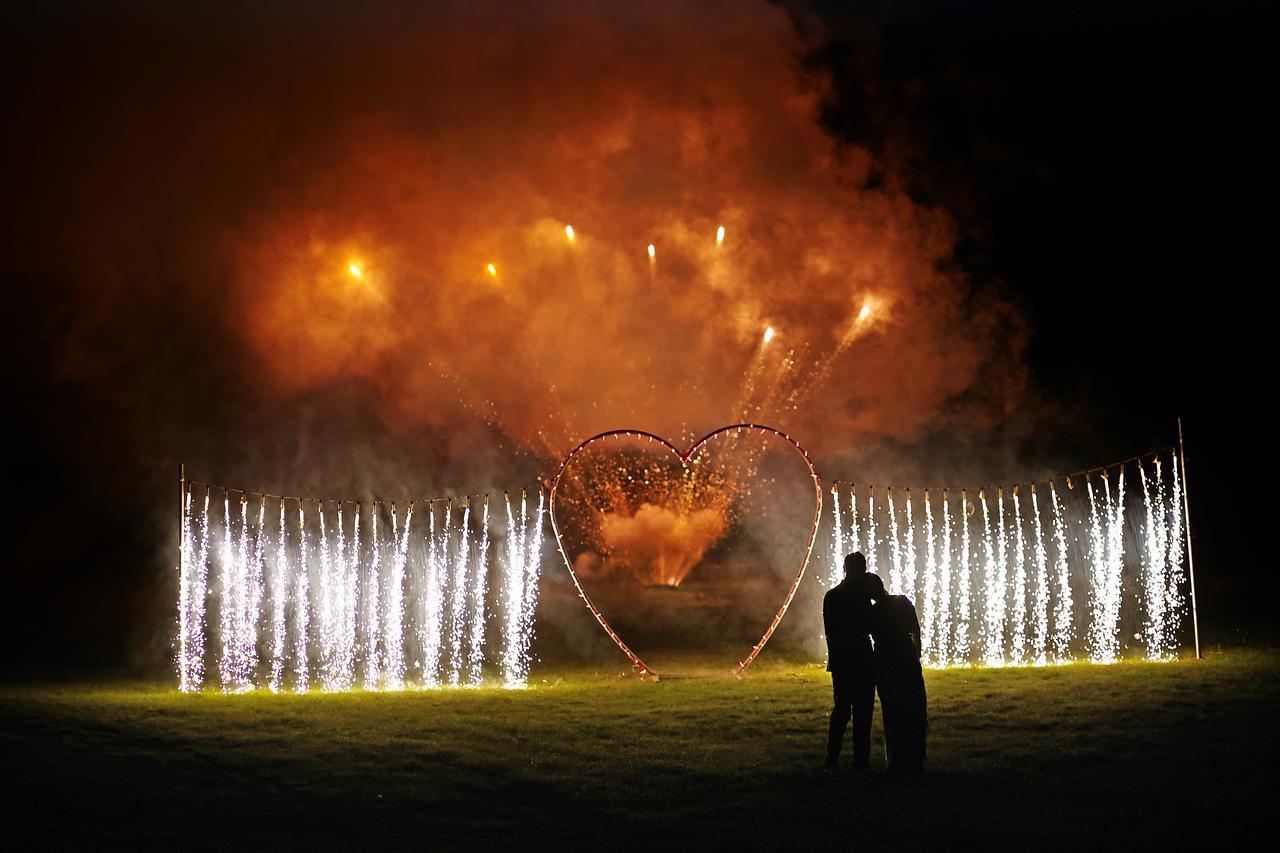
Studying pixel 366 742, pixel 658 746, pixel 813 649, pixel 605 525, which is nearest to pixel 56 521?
pixel 605 525

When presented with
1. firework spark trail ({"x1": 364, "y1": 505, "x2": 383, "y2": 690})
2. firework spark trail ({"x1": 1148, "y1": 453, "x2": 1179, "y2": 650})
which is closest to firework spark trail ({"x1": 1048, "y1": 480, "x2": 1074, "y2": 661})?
firework spark trail ({"x1": 1148, "y1": 453, "x2": 1179, "y2": 650})

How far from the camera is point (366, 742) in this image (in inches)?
441

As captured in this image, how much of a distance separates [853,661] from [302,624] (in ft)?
43.7

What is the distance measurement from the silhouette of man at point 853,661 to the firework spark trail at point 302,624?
8358 mm

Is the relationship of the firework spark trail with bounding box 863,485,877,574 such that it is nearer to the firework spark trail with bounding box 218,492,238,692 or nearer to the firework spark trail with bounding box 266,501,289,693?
the firework spark trail with bounding box 266,501,289,693

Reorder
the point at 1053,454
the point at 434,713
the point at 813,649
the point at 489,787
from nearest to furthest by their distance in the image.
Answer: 1. the point at 489,787
2. the point at 434,713
3. the point at 813,649
4. the point at 1053,454

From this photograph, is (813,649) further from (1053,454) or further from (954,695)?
A: (1053,454)

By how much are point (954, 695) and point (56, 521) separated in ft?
83.3

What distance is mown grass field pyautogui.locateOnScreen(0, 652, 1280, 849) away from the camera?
7.55 meters

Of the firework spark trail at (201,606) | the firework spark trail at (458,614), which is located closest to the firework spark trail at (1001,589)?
the firework spark trail at (458,614)

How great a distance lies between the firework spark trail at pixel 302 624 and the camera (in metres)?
17.3

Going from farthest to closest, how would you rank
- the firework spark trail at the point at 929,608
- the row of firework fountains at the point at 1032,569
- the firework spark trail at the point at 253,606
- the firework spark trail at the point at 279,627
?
the firework spark trail at the point at 253,606, the row of firework fountains at the point at 1032,569, the firework spark trail at the point at 279,627, the firework spark trail at the point at 929,608

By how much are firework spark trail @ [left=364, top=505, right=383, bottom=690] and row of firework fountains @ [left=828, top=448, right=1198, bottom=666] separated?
672 cm

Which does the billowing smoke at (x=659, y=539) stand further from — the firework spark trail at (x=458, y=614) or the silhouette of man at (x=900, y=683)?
the silhouette of man at (x=900, y=683)
